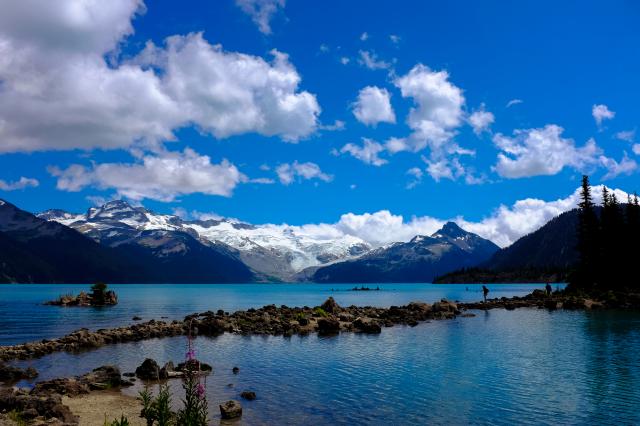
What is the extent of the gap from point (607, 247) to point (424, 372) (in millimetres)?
86321

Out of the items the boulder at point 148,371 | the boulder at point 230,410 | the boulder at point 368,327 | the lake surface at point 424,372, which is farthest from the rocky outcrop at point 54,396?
the boulder at point 368,327

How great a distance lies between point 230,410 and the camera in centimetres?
2544

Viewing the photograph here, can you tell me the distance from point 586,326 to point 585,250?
2190 inches

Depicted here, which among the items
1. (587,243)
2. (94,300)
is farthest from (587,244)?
(94,300)

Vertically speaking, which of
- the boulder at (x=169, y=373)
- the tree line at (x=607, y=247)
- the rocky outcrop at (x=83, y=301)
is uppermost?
the tree line at (x=607, y=247)

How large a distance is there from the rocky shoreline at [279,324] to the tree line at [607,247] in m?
15.2

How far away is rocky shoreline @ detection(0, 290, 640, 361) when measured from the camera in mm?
52062

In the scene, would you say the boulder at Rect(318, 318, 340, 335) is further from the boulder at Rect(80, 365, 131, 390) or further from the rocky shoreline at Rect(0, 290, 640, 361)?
the boulder at Rect(80, 365, 131, 390)

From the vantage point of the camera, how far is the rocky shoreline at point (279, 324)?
5206cm

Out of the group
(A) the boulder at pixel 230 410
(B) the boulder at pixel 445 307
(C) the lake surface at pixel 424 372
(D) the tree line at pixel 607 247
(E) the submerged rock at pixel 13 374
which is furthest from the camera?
(D) the tree line at pixel 607 247

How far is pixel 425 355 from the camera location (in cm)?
4309

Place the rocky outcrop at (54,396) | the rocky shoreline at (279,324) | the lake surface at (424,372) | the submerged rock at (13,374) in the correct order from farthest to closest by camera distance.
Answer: the rocky shoreline at (279,324) → the submerged rock at (13,374) → the lake surface at (424,372) → the rocky outcrop at (54,396)

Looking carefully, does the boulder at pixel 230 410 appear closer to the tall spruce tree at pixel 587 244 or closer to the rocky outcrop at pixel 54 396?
the rocky outcrop at pixel 54 396

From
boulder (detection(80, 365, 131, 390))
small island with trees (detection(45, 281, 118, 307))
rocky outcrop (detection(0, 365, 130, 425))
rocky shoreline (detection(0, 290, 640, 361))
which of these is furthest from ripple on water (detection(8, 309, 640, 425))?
small island with trees (detection(45, 281, 118, 307))
